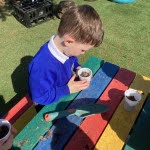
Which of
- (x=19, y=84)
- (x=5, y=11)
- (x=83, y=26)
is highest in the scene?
(x=83, y=26)

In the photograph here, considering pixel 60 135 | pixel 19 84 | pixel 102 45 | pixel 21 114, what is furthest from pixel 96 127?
pixel 102 45

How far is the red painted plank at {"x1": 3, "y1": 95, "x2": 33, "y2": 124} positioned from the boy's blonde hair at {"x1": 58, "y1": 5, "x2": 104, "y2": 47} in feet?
3.40

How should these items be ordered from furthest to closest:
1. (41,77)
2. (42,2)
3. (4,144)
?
(42,2)
(41,77)
(4,144)

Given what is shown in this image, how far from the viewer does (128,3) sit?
6105 mm

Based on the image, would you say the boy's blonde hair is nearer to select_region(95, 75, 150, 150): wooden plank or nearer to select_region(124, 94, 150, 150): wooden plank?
select_region(95, 75, 150, 150): wooden plank

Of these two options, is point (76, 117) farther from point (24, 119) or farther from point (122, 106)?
point (24, 119)

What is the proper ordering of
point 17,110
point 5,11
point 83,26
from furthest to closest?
point 5,11 < point 17,110 < point 83,26

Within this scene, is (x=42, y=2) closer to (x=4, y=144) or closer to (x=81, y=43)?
(x=81, y=43)

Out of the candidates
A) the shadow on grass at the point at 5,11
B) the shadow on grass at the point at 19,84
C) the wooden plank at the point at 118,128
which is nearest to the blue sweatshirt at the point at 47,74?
the wooden plank at the point at 118,128

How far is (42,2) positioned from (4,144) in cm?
410

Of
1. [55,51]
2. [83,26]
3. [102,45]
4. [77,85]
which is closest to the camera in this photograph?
[83,26]

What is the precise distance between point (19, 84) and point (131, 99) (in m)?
2.09

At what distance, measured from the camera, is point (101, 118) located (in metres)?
2.29

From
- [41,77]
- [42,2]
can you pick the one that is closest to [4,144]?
[41,77]
